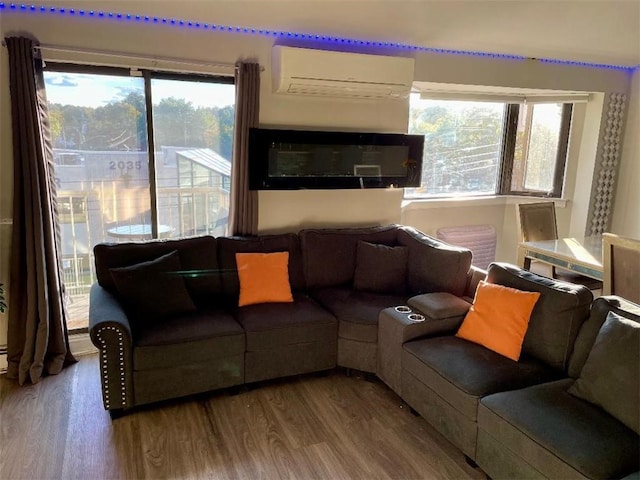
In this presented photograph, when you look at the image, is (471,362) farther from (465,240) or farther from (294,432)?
(465,240)

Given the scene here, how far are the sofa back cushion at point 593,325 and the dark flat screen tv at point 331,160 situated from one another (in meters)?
2.05

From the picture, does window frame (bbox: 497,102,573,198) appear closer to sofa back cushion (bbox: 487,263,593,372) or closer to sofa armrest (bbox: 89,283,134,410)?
sofa back cushion (bbox: 487,263,593,372)

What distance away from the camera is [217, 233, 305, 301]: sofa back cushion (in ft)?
10.7

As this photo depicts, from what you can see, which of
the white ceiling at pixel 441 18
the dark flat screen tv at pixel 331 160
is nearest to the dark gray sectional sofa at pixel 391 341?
the dark flat screen tv at pixel 331 160

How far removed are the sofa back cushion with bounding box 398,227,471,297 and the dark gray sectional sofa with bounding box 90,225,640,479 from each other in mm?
11

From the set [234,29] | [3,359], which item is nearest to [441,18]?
[234,29]

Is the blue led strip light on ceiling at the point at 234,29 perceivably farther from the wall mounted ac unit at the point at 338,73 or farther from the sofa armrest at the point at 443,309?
the sofa armrest at the point at 443,309

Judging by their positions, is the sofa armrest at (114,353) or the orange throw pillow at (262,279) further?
the orange throw pillow at (262,279)

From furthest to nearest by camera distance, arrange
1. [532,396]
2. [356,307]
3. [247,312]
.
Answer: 1. [356,307]
2. [247,312]
3. [532,396]

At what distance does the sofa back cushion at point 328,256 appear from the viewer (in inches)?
138

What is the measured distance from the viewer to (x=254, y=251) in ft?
11.0

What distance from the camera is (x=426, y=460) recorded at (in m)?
2.33

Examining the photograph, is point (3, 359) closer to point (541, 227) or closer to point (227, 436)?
point (227, 436)

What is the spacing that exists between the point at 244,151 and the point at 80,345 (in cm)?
186
